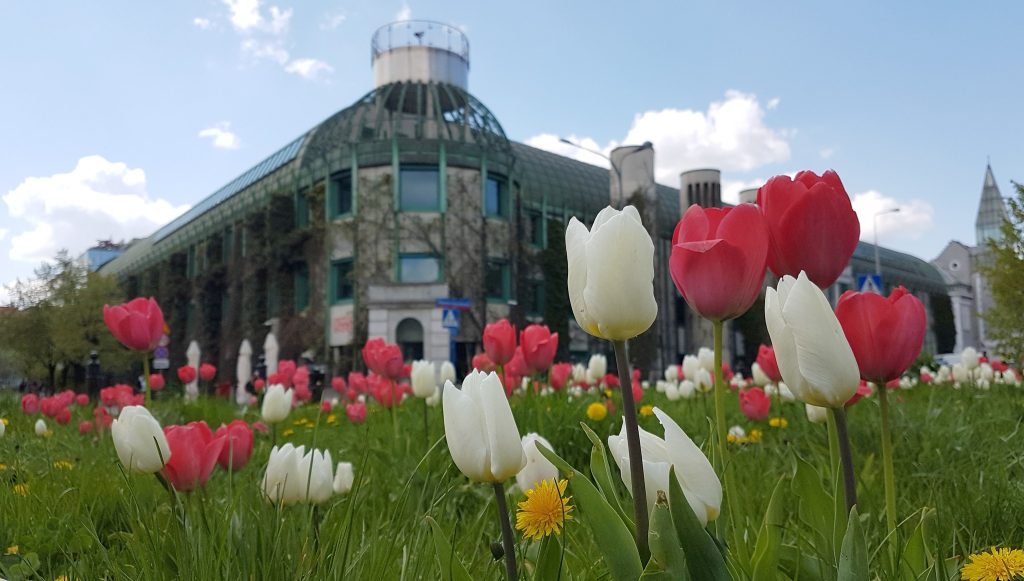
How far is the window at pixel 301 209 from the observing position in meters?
29.7

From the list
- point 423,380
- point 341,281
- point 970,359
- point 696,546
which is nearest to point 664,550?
point 696,546

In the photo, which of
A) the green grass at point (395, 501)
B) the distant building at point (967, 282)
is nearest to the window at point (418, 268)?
the green grass at point (395, 501)

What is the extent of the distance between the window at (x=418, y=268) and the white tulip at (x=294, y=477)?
978 inches

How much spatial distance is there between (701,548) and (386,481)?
8.44 ft

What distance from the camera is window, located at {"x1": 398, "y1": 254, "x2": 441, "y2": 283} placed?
26.8 m

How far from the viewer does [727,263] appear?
1.10 m

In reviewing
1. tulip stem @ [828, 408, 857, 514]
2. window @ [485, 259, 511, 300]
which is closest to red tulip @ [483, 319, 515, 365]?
tulip stem @ [828, 408, 857, 514]

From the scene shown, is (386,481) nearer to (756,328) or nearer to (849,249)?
(849,249)

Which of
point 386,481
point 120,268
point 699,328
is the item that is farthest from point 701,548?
point 120,268

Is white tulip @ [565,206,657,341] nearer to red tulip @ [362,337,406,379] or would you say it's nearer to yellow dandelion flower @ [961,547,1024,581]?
yellow dandelion flower @ [961,547,1024,581]

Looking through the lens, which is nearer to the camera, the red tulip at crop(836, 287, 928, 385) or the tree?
the red tulip at crop(836, 287, 928, 385)

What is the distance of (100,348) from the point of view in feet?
109

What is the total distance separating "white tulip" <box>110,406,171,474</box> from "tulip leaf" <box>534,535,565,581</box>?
1.04 meters

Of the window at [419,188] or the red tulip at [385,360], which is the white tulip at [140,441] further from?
the window at [419,188]
